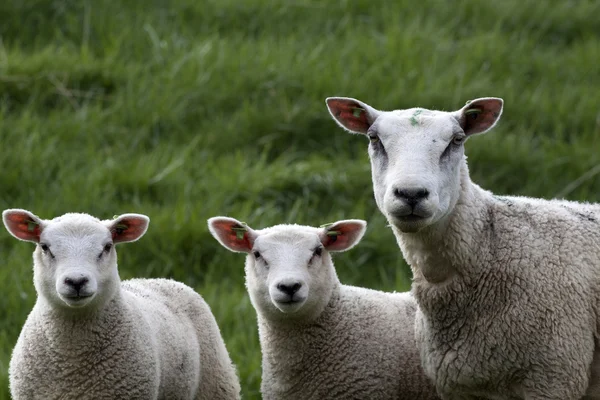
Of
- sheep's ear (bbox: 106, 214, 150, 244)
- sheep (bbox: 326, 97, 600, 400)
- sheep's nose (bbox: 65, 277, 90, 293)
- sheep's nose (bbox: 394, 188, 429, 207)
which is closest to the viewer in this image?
sheep's nose (bbox: 394, 188, 429, 207)

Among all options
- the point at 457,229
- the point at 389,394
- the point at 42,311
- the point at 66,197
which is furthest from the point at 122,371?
the point at 66,197

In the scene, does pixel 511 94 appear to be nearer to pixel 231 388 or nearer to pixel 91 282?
pixel 231 388

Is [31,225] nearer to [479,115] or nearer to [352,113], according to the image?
[352,113]

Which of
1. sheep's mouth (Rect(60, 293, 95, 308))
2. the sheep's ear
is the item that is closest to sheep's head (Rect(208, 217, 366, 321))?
the sheep's ear

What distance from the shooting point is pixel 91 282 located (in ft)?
18.4

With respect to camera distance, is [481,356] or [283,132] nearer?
[481,356]

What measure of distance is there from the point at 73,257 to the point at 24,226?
418 millimetres

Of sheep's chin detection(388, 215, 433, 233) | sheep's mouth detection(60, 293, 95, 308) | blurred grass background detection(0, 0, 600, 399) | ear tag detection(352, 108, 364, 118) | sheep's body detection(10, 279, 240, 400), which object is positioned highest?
ear tag detection(352, 108, 364, 118)

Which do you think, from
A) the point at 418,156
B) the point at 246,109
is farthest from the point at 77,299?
the point at 246,109

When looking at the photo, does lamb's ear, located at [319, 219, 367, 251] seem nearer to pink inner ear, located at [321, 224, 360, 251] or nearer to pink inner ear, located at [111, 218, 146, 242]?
pink inner ear, located at [321, 224, 360, 251]

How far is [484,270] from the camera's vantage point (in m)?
5.69

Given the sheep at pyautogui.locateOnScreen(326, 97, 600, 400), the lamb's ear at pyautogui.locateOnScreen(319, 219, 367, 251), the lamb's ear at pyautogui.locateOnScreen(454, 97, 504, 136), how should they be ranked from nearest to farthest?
the sheep at pyautogui.locateOnScreen(326, 97, 600, 400)
the lamb's ear at pyautogui.locateOnScreen(454, 97, 504, 136)
the lamb's ear at pyautogui.locateOnScreen(319, 219, 367, 251)

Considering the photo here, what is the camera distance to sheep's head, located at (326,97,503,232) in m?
5.25

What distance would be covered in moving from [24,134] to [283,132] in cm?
205
